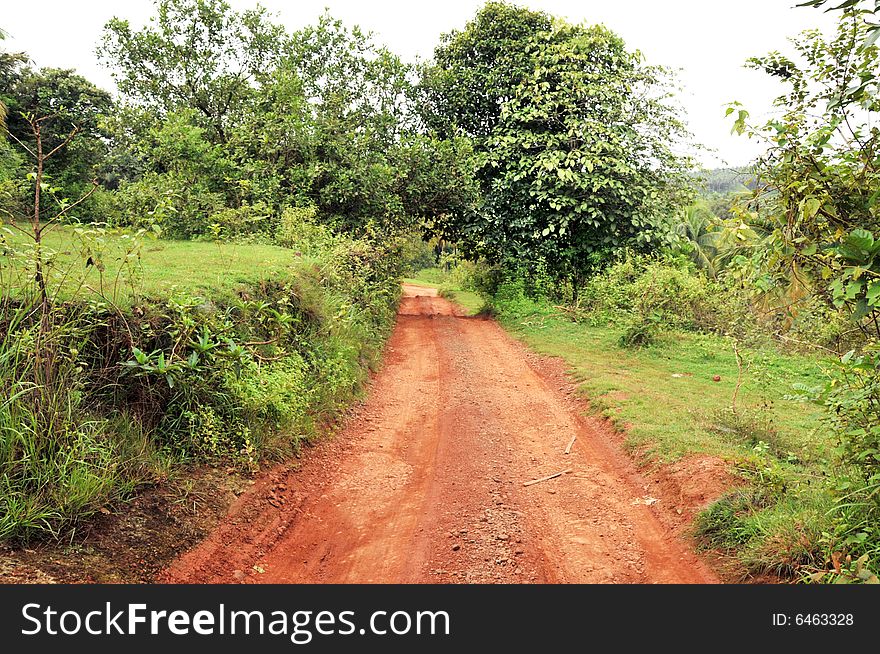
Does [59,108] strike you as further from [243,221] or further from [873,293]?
[873,293]

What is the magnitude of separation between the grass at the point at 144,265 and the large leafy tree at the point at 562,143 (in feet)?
22.5

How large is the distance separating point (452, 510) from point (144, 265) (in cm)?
495

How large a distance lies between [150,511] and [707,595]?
140 inches

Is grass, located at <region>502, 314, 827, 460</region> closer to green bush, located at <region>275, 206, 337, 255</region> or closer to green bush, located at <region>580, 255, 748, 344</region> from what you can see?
green bush, located at <region>580, 255, 748, 344</region>

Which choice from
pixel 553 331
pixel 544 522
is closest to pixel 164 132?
pixel 553 331

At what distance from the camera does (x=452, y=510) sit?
16.7ft

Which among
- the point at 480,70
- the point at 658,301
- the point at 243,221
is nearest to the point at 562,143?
the point at 480,70

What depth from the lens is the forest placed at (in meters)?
3.78

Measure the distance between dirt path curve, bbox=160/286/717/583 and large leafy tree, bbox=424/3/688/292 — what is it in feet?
24.6

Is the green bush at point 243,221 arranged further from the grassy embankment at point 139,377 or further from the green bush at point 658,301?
the green bush at point 658,301

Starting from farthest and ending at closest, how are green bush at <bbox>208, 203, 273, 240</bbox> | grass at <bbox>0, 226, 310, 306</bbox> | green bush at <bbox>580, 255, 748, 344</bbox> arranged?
green bush at <bbox>208, 203, 273, 240</bbox> → green bush at <bbox>580, 255, 748, 344</bbox> → grass at <bbox>0, 226, 310, 306</bbox>

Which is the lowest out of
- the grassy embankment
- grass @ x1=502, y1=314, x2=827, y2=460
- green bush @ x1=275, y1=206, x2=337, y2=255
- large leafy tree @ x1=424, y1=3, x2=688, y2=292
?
grass @ x1=502, y1=314, x2=827, y2=460

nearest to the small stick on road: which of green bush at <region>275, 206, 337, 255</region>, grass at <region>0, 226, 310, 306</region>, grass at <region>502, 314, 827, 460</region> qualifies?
grass at <region>502, 314, 827, 460</region>

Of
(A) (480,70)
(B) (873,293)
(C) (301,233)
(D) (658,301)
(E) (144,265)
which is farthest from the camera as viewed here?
(A) (480,70)
